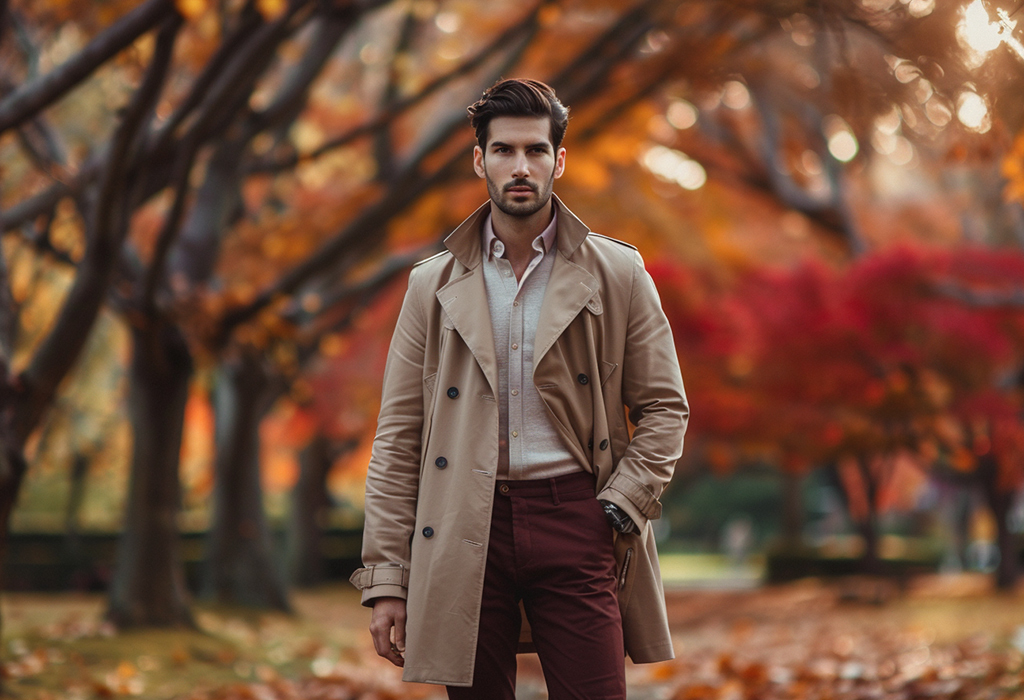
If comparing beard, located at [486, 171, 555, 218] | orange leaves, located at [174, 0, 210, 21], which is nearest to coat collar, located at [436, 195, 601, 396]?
beard, located at [486, 171, 555, 218]

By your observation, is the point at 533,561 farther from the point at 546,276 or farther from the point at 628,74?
the point at 628,74

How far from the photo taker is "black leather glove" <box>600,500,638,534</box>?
261 centimetres

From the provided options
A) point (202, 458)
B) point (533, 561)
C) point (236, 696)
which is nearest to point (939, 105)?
point (533, 561)

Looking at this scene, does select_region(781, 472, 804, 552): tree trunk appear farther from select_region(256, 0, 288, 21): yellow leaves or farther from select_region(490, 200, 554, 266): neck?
select_region(490, 200, 554, 266): neck

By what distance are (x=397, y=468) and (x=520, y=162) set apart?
0.83 m

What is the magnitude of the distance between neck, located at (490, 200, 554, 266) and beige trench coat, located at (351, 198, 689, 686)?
0.06 m

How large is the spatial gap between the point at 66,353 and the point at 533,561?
4789 millimetres

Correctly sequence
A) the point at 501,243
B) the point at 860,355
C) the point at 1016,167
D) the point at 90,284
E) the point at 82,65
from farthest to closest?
the point at 860,355, the point at 90,284, the point at 1016,167, the point at 82,65, the point at 501,243

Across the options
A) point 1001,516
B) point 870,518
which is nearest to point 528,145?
point 870,518

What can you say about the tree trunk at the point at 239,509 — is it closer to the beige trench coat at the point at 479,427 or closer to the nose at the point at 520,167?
the beige trench coat at the point at 479,427

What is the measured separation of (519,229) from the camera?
9.16 ft

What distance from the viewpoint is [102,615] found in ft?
32.9

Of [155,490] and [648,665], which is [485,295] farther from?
[155,490]

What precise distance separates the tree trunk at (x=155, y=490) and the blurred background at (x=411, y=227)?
0.03 meters
